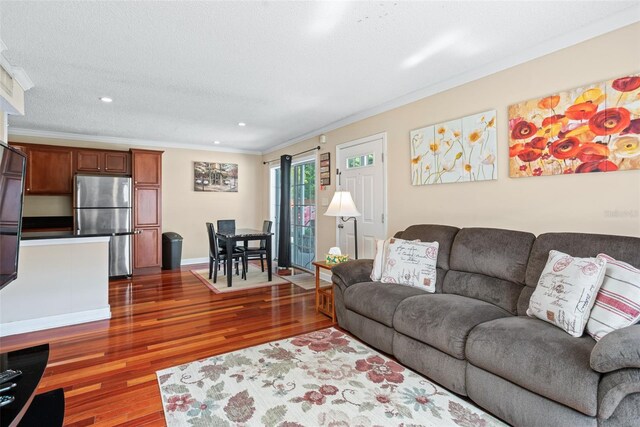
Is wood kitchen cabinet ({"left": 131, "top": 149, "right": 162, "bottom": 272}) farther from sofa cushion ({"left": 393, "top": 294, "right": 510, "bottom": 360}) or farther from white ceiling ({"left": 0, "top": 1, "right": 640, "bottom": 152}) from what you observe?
sofa cushion ({"left": 393, "top": 294, "right": 510, "bottom": 360})

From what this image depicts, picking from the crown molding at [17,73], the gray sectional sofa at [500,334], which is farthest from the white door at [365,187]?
the crown molding at [17,73]

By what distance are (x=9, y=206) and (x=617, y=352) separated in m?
2.79

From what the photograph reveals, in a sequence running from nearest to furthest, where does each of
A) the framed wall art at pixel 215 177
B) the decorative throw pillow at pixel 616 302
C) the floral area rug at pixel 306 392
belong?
the decorative throw pillow at pixel 616 302, the floral area rug at pixel 306 392, the framed wall art at pixel 215 177

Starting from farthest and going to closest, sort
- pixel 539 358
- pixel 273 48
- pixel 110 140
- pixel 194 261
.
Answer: pixel 194 261, pixel 110 140, pixel 273 48, pixel 539 358

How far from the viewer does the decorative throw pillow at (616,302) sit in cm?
153

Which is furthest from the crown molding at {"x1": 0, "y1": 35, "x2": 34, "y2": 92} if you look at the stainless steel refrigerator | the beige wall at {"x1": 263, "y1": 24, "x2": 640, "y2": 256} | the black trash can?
the beige wall at {"x1": 263, "y1": 24, "x2": 640, "y2": 256}

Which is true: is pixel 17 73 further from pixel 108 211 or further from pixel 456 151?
pixel 456 151

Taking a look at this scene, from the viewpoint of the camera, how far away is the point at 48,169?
5.05m

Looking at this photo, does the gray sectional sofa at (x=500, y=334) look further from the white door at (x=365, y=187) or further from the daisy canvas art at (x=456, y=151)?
the white door at (x=365, y=187)

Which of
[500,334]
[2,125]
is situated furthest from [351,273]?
[2,125]

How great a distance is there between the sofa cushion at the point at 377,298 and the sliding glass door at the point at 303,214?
2.64 meters

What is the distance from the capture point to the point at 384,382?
2.11 meters

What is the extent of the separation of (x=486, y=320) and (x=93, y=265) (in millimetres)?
3699

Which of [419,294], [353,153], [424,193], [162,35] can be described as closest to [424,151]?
[424,193]
